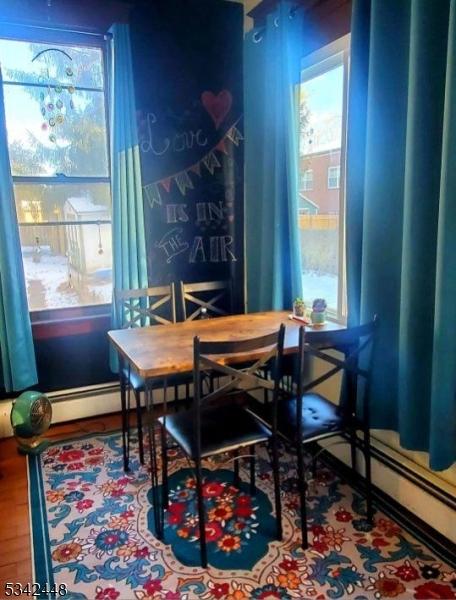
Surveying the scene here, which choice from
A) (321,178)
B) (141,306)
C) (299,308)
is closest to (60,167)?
(141,306)

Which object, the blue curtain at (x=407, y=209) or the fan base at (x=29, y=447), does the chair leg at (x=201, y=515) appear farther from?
the fan base at (x=29, y=447)

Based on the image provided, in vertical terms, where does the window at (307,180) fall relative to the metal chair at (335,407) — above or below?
above

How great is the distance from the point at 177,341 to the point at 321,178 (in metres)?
1.28

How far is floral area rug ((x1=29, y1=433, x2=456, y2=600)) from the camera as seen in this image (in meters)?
1.63

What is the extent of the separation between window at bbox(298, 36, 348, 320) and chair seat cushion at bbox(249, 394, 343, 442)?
62 cm

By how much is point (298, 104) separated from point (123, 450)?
7.27 feet

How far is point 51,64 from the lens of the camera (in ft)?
9.08

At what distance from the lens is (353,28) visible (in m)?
1.94

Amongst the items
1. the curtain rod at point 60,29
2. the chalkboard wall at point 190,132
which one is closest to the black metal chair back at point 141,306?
the chalkboard wall at point 190,132

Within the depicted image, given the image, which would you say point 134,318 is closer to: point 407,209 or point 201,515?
point 201,515

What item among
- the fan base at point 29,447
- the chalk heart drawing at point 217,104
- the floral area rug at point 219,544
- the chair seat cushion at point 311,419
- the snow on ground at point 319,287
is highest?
the chalk heart drawing at point 217,104

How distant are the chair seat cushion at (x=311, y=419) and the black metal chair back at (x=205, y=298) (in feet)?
3.04

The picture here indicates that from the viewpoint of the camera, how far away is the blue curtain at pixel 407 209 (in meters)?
1.55

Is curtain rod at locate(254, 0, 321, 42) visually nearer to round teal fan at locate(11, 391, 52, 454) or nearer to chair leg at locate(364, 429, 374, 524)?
chair leg at locate(364, 429, 374, 524)
